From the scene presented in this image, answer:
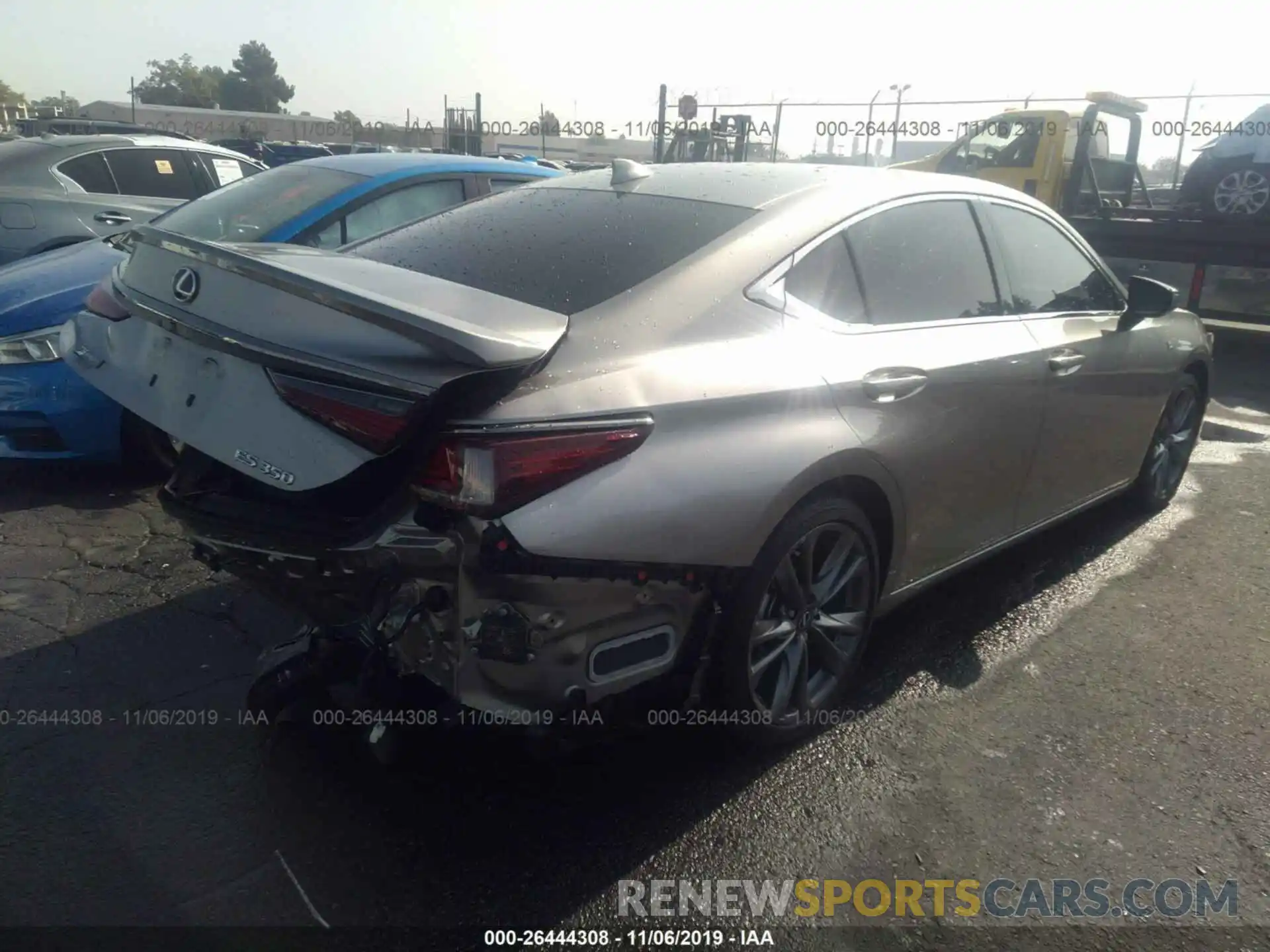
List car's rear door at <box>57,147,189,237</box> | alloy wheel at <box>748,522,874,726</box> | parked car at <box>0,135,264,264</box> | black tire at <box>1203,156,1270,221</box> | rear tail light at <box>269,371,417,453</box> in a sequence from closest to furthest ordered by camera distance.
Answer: rear tail light at <box>269,371,417,453</box> → alloy wheel at <box>748,522,874,726</box> → parked car at <box>0,135,264,264</box> → car's rear door at <box>57,147,189,237</box> → black tire at <box>1203,156,1270,221</box>

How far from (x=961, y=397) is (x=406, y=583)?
1.92m

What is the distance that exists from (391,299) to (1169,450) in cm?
438

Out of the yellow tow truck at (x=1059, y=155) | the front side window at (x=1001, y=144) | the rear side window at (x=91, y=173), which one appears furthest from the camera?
the front side window at (x=1001, y=144)

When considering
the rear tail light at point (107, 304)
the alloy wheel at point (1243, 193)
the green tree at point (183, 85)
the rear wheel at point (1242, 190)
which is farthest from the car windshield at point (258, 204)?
the green tree at point (183, 85)

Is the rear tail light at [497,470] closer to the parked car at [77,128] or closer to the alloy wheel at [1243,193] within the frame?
the alloy wheel at [1243,193]

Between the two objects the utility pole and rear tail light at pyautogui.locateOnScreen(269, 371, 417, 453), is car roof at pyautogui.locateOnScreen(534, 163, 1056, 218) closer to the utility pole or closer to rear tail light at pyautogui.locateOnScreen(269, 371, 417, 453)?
rear tail light at pyautogui.locateOnScreen(269, 371, 417, 453)

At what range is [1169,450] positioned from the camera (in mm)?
5176

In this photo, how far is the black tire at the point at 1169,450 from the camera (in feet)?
16.3

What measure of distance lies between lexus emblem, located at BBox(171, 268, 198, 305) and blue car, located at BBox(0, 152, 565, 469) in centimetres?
152

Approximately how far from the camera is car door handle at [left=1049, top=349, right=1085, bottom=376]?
3730 millimetres

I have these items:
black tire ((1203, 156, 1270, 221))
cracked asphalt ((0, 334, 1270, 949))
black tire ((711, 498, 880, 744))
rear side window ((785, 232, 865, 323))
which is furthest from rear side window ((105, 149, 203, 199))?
black tire ((1203, 156, 1270, 221))

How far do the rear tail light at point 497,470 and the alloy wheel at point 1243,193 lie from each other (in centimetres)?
1124

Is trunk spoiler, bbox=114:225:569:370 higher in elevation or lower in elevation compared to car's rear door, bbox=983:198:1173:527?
higher

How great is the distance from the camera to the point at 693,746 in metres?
3.01
